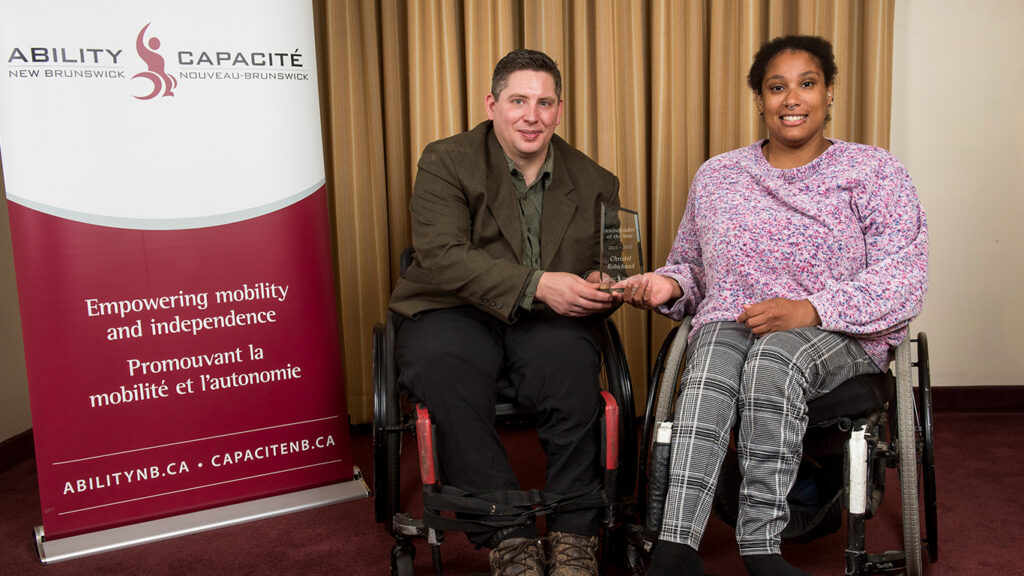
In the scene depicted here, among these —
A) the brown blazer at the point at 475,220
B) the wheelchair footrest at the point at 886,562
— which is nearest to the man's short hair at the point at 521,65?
the brown blazer at the point at 475,220

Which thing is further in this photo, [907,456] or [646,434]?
[646,434]

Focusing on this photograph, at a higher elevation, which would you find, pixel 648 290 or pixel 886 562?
pixel 648 290

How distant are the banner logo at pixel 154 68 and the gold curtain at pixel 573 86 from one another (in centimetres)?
75

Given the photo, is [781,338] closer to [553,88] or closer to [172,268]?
[553,88]

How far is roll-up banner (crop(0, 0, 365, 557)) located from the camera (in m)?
1.99

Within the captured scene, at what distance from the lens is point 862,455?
1.54m

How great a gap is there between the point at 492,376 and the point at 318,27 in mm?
1616

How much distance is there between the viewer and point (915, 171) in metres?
2.98

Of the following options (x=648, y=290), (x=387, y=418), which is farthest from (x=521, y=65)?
(x=387, y=418)

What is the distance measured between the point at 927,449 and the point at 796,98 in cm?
87

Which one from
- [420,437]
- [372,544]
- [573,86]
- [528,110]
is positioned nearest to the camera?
[420,437]

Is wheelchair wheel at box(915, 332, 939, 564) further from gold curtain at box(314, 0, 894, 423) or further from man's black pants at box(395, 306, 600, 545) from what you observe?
gold curtain at box(314, 0, 894, 423)

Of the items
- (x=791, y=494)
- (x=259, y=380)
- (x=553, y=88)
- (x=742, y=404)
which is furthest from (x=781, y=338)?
(x=259, y=380)

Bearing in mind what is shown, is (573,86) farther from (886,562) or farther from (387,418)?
(886,562)
